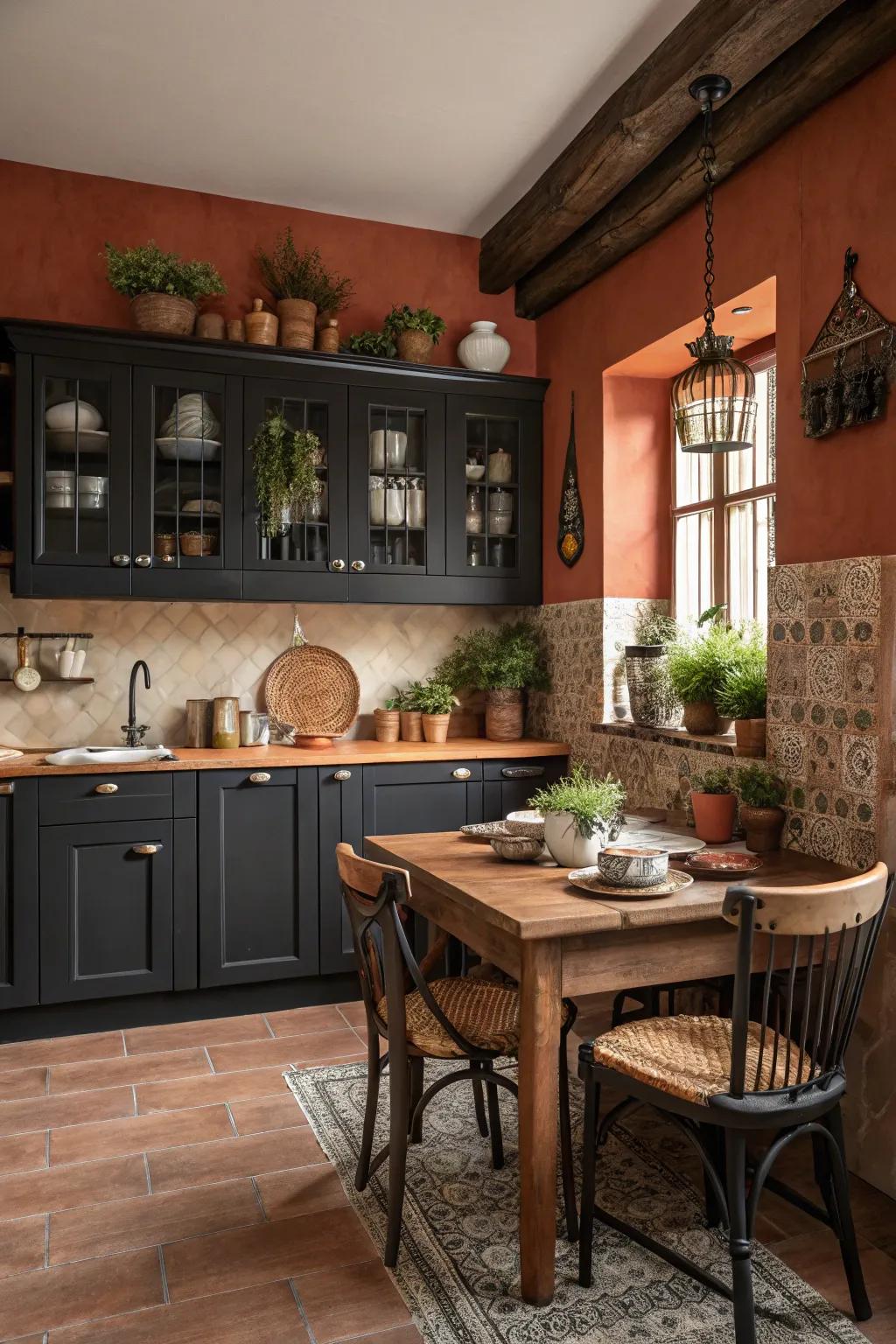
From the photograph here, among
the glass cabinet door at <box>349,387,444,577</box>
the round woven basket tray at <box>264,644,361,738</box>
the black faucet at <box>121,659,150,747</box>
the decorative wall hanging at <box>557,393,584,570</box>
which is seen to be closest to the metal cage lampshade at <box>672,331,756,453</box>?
the decorative wall hanging at <box>557,393,584,570</box>

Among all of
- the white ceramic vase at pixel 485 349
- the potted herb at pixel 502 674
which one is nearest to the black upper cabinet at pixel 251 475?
the white ceramic vase at pixel 485 349

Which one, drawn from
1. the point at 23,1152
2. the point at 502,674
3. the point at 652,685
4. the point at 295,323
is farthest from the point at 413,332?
the point at 23,1152

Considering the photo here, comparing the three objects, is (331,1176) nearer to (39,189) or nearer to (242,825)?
(242,825)

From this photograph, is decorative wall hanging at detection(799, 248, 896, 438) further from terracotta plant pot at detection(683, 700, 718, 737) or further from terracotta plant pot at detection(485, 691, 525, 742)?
Answer: terracotta plant pot at detection(485, 691, 525, 742)

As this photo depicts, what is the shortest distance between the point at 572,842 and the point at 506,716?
201cm

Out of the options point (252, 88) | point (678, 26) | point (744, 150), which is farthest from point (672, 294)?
point (252, 88)

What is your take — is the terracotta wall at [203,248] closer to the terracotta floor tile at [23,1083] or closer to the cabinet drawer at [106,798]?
the cabinet drawer at [106,798]

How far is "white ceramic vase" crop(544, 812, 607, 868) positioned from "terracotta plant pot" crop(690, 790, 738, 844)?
0.51 meters

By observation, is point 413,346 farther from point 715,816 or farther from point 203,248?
point 715,816

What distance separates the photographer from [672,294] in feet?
11.5

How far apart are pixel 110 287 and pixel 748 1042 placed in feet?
12.0

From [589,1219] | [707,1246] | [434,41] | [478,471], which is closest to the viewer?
[589,1219]

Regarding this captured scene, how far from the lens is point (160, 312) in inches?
150

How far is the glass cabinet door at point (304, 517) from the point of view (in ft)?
12.9
